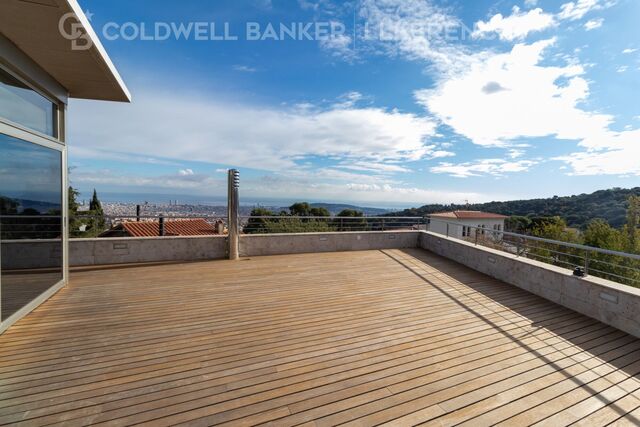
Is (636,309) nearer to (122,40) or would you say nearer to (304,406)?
(304,406)

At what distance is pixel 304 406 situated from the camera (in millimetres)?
1755

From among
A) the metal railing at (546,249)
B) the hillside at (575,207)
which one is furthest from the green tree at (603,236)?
the hillside at (575,207)

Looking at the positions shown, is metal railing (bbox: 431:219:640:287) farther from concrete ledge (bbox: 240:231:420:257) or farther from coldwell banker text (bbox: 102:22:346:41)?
coldwell banker text (bbox: 102:22:346:41)

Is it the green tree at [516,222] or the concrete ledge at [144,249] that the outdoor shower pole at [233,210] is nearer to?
the concrete ledge at [144,249]

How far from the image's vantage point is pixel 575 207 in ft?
113

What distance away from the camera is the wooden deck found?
1.72m

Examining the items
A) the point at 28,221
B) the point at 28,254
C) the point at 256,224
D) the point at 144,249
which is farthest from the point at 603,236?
the point at 28,221

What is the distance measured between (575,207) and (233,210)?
44540 mm

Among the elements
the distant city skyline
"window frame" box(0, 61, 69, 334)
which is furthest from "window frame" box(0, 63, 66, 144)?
the distant city skyline

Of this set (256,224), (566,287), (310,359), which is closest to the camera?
(310,359)

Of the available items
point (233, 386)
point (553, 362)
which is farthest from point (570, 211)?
point (233, 386)

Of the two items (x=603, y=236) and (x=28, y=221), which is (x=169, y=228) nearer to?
(x=28, y=221)

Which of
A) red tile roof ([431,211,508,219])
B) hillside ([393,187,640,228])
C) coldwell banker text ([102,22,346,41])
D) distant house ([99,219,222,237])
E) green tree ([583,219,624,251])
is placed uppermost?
coldwell banker text ([102,22,346,41])

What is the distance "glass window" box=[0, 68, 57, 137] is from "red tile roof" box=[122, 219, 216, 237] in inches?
264
